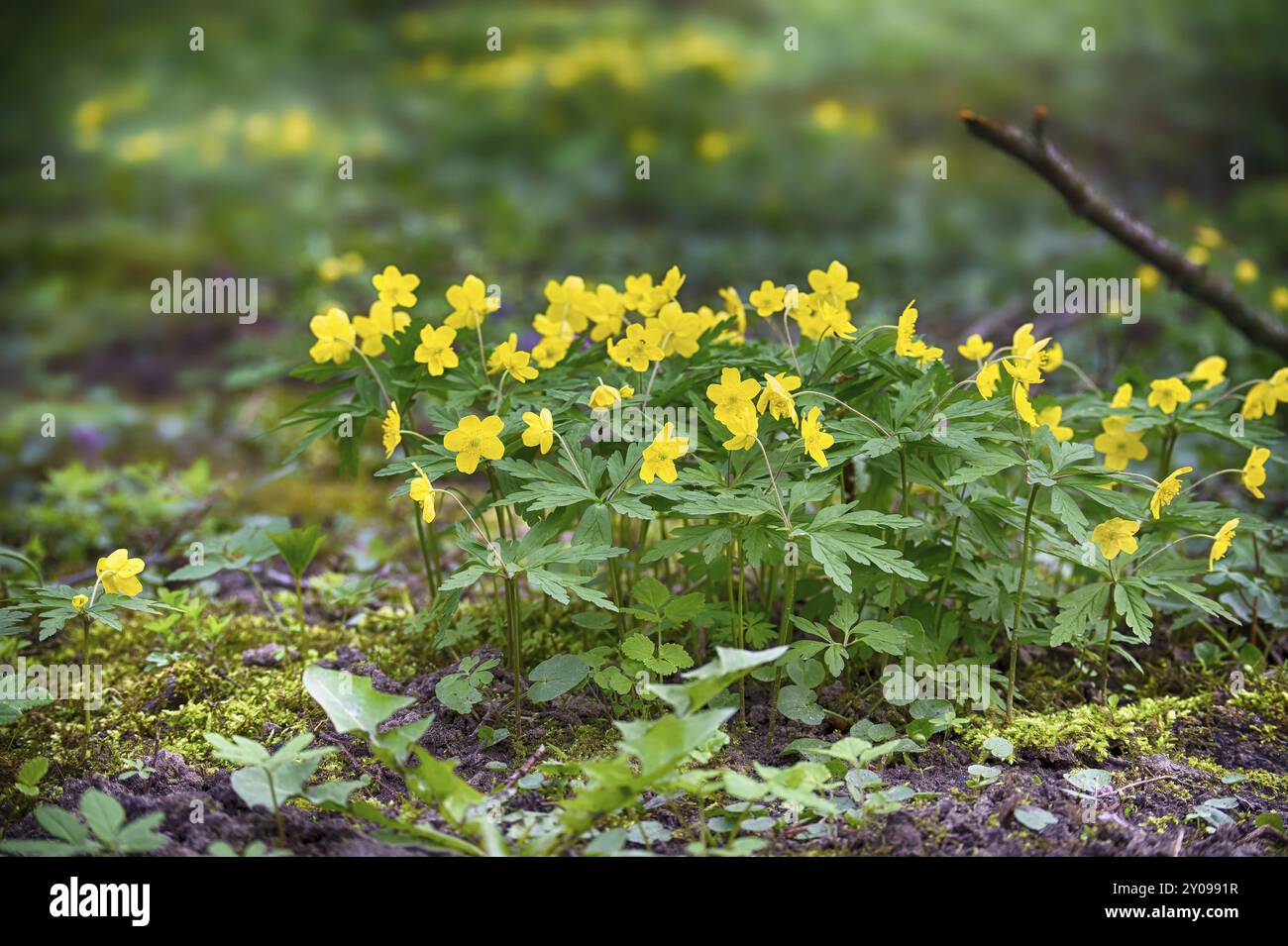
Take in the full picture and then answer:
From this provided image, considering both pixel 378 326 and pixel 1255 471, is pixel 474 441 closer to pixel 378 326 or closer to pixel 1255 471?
pixel 378 326

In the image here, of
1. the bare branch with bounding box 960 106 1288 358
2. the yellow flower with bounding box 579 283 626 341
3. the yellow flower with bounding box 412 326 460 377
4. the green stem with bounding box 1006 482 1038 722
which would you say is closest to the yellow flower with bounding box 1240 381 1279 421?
the green stem with bounding box 1006 482 1038 722

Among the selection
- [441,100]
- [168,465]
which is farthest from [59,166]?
[168,465]

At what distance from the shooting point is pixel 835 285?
1.84m

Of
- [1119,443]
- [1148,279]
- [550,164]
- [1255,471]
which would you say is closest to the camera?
[1255,471]

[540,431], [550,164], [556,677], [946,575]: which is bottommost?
[556,677]

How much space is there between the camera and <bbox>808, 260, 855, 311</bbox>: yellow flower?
1830mm

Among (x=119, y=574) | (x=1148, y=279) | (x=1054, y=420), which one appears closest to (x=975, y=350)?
(x=1054, y=420)

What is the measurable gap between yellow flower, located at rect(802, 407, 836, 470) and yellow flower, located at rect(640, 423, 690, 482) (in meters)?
0.18

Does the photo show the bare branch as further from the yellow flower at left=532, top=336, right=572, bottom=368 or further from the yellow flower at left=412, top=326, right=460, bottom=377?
the yellow flower at left=412, top=326, right=460, bottom=377

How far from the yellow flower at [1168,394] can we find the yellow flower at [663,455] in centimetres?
92

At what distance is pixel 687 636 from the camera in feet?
6.64

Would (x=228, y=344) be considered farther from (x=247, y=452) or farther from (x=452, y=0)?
(x=452, y=0)

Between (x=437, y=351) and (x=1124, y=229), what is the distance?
170 cm

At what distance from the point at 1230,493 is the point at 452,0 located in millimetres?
6259
